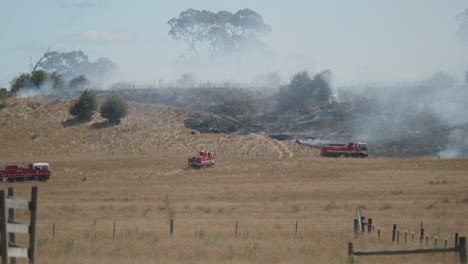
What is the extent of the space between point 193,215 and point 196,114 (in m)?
69.2

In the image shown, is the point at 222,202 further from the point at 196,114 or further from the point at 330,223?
the point at 196,114

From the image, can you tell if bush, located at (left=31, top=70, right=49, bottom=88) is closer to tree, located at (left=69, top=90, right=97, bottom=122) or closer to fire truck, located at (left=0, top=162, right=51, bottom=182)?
tree, located at (left=69, top=90, right=97, bottom=122)

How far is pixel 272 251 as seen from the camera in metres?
22.8

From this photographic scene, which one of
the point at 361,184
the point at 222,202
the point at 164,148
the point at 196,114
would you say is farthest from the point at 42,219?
the point at 196,114

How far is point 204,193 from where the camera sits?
A: 180 feet

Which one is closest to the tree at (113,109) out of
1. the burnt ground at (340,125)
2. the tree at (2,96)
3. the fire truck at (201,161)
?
the burnt ground at (340,125)

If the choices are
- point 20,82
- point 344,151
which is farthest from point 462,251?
point 20,82

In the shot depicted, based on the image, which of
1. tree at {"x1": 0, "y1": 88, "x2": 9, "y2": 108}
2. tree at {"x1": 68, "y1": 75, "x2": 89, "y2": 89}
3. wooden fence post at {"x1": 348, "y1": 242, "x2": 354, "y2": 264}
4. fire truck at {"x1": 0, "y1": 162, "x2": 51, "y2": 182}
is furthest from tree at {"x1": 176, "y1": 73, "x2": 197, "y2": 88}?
wooden fence post at {"x1": 348, "y1": 242, "x2": 354, "y2": 264}

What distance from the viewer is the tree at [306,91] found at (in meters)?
117

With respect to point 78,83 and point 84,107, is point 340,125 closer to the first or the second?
point 84,107

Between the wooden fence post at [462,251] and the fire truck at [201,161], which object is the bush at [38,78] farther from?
the wooden fence post at [462,251]

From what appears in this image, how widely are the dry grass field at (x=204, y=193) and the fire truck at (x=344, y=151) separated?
1.57 m

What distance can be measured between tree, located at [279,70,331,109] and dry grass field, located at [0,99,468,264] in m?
17.7

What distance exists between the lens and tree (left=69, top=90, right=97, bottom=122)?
103000 millimetres
